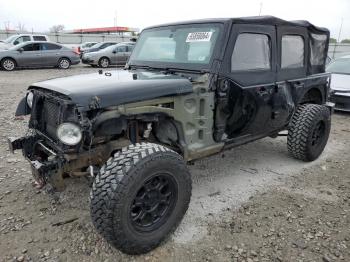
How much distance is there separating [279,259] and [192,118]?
153 cm

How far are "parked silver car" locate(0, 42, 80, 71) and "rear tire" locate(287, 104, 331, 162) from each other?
1422cm

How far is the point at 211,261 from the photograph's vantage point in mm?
2816

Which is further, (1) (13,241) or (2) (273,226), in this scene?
(2) (273,226)

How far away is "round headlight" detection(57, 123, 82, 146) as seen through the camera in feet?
8.96

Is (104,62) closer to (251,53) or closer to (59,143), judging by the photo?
(251,53)

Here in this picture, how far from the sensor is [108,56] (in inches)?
721

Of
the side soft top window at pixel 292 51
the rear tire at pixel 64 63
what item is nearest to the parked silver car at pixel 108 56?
the rear tire at pixel 64 63

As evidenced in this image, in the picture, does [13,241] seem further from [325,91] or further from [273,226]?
[325,91]

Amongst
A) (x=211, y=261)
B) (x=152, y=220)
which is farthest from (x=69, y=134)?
(x=211, y=261)

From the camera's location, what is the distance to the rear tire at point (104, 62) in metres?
18.2

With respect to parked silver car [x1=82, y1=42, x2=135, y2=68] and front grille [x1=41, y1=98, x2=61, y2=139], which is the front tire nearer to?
front grille [x1=41, y1=98, x2=61, y2=139]

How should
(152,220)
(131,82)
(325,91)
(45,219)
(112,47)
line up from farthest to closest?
1. (112,47)
2. (325,91)
3. (45,219)
4. (131,82)
5. (152,220)

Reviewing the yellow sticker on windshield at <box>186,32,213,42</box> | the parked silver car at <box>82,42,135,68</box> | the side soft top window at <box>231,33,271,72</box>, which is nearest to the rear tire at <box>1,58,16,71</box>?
the parked silver car at <box>82,42,135,68</box>

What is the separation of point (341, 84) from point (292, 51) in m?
4.42
